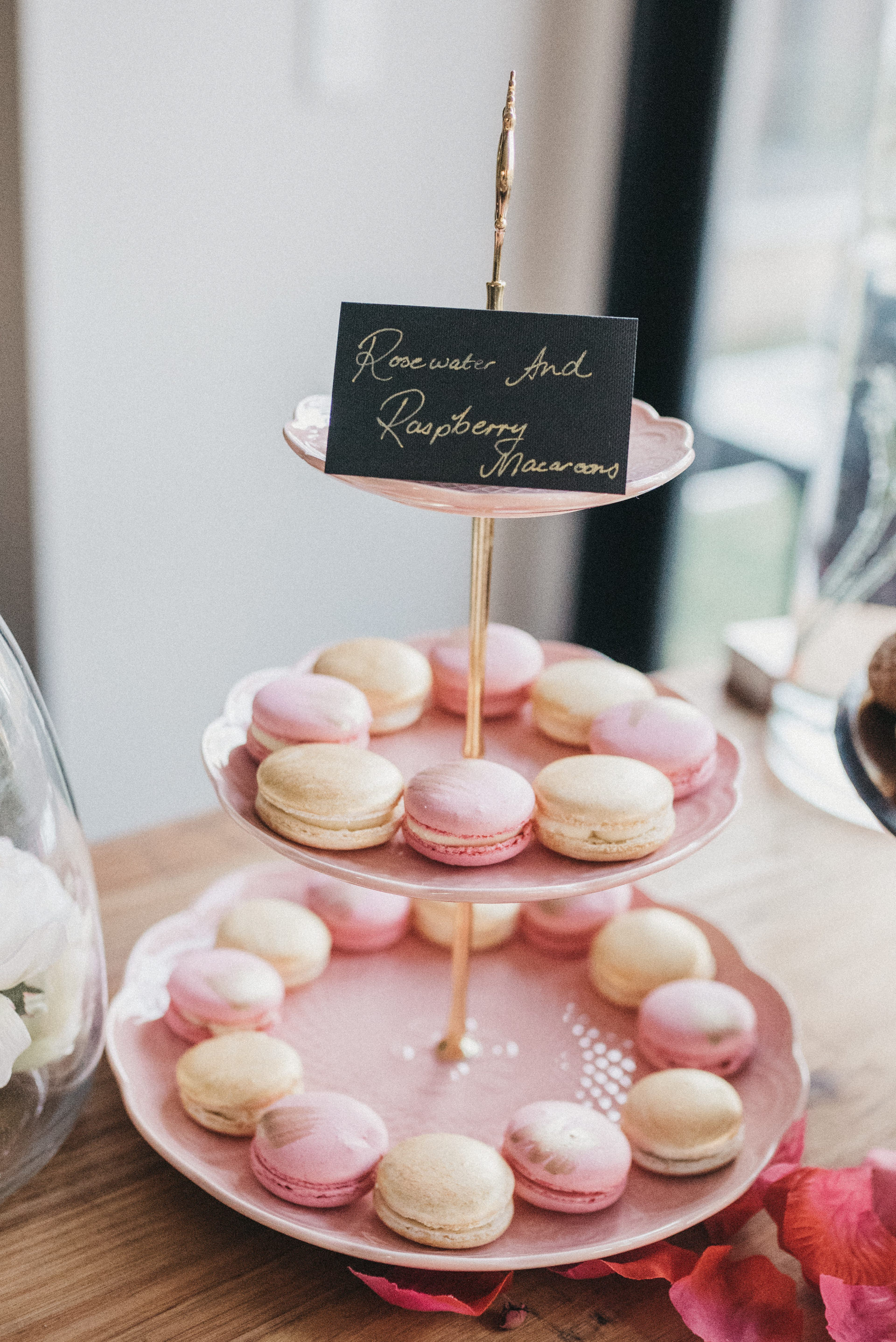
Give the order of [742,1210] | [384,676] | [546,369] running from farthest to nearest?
[384,676] → [742,1210] → [546,369]

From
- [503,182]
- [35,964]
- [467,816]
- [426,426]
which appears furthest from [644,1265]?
[503,182]

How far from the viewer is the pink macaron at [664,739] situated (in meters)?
0.79

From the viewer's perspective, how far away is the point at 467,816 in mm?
693

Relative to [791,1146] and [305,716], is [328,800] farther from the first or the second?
[791,1146]

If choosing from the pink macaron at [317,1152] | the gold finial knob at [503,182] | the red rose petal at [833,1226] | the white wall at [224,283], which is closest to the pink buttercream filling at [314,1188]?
the pink macaron at [317,1152]

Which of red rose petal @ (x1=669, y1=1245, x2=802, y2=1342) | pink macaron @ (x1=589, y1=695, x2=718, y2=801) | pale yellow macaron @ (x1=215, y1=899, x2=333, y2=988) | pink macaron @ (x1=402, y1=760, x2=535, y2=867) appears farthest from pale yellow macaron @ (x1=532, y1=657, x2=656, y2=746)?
red rose petal @ (x1=669, y1=1245, x2=802, y2=1342)

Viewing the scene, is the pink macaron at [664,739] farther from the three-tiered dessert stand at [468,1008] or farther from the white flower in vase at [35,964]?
the white flower in vase at [35,964]

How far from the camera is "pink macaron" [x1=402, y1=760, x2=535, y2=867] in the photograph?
27.4 inches

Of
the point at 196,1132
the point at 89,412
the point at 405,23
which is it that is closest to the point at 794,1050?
the point at 196,1132

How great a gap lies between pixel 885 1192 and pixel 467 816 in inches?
12.8

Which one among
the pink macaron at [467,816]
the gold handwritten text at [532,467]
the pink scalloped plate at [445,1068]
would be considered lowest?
the pink scalloped plate at [445,1068]

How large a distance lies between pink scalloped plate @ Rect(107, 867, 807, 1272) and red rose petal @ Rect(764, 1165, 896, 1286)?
28mm

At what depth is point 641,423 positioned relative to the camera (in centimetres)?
77

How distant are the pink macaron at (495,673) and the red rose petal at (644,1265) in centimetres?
36
